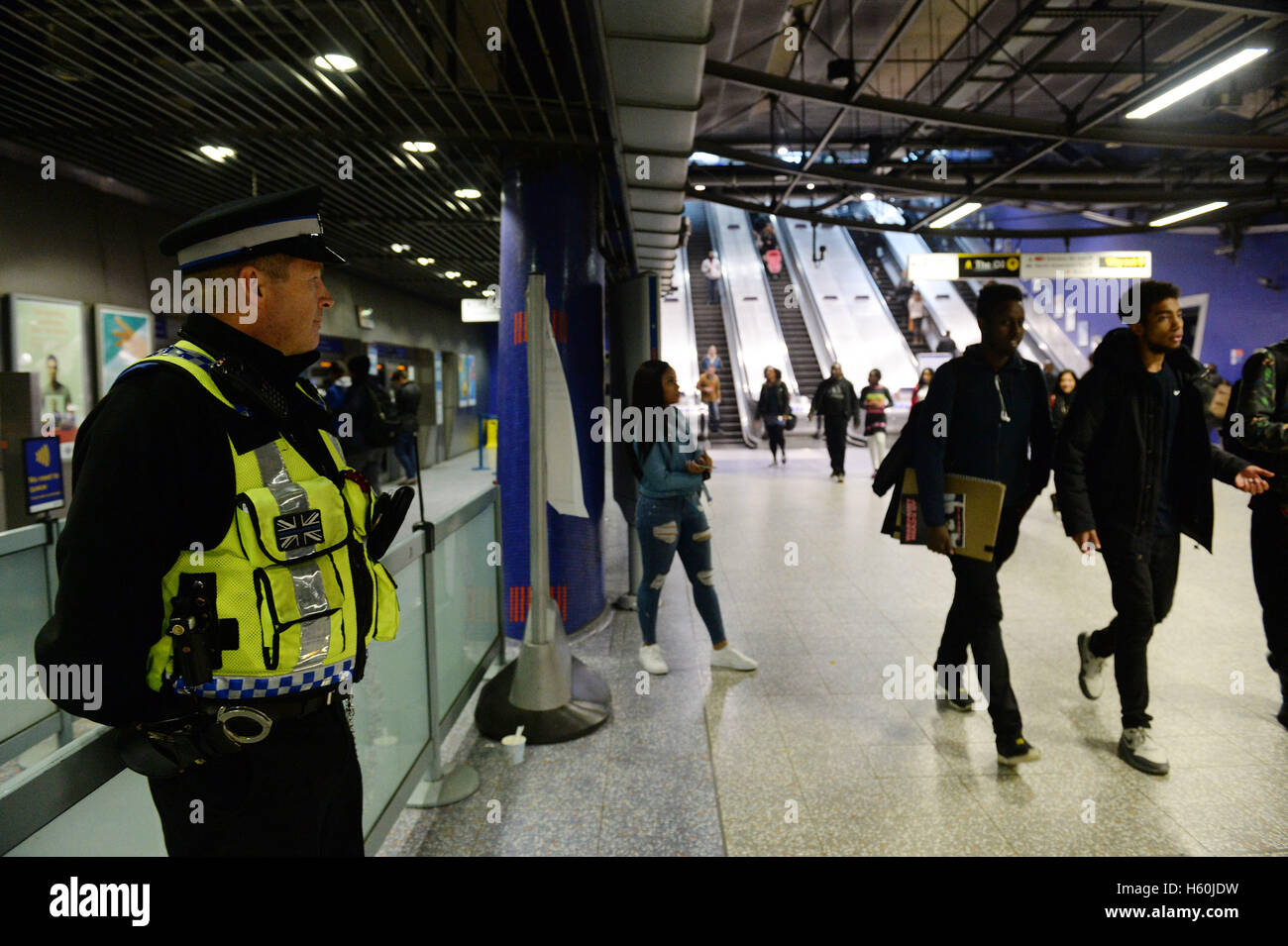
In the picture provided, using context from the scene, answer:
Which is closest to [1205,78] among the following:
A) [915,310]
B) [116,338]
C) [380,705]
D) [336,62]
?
[336,62]

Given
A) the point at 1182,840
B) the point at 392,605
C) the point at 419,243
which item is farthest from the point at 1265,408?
the point at 419,243

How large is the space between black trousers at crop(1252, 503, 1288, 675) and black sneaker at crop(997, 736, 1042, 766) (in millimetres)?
1166

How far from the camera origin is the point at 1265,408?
10.4ft

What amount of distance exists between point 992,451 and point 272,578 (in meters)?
2.80

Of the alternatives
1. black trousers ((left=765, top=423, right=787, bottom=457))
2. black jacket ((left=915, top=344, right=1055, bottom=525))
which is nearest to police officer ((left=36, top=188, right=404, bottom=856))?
black jacket ((left=915, top=344, right=1055, bottom=525))

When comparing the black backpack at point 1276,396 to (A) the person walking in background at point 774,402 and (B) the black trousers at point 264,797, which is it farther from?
(A) the person walking in background at point 774,402

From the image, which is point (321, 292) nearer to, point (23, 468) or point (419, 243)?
point (23, 468)

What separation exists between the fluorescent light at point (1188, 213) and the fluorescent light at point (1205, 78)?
4.33 metres

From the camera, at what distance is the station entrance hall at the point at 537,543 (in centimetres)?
124

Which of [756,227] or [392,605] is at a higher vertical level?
[756,227]

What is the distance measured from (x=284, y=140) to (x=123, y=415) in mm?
5244

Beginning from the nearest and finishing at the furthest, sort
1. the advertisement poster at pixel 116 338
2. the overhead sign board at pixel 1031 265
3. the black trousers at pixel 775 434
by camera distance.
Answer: the advertisement poster at pixel 116 338, the overhead sign board at pixel 1031 265, the black trousers at pixel 775 434

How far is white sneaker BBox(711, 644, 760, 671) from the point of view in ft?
14.0

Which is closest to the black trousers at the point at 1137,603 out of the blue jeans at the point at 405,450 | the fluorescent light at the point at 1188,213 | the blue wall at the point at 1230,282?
the blue jeans at the point at 405,450
